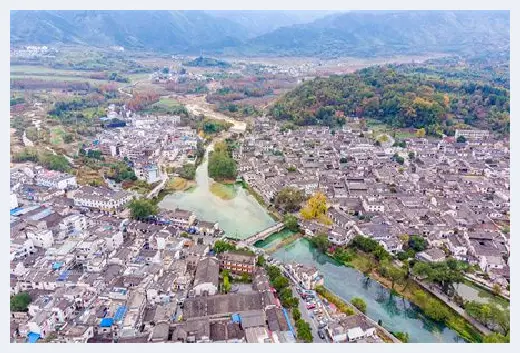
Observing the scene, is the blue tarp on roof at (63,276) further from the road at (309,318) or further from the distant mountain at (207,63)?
the distant mountain at (207,63)

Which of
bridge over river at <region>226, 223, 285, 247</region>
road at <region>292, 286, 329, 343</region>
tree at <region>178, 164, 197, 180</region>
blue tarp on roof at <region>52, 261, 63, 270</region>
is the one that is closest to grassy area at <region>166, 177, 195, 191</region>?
tree at <region>178, 164, 197, 180</region>

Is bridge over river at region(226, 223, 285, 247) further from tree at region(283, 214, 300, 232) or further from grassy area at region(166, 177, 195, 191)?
grassy area at region(166, 177, 195, 191)

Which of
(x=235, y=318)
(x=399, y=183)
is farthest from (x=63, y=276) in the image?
(x=399, y=183)

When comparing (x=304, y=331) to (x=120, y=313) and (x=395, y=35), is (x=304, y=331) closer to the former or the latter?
(x=120, y=313)

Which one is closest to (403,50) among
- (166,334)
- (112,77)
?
(112,77)

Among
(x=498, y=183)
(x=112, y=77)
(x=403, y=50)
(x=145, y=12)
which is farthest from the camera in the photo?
(x=145, y=12)

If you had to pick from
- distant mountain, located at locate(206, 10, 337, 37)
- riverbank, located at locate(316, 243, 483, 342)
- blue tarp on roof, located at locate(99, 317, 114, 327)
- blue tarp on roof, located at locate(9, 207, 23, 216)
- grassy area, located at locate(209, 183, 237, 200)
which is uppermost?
distant mountain, located at locate(206, 10, 337, 37)

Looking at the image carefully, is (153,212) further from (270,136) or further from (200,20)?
(200,20)
